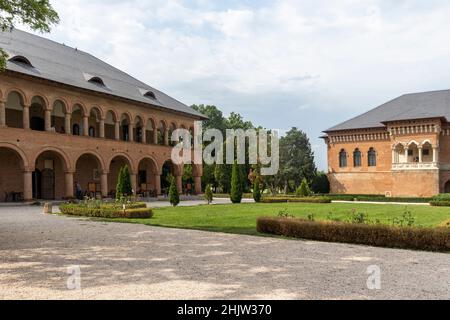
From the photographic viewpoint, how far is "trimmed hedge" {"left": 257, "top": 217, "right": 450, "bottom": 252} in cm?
1043

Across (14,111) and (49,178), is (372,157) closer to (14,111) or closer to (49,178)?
(49,178)

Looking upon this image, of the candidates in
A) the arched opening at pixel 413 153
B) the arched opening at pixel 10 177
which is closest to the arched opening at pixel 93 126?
the arched opening at pixel 10 177

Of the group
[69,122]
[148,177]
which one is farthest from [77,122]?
[148,177]

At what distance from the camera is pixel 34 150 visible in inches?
1125

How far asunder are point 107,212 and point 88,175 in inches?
715

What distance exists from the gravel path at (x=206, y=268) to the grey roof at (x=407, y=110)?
36793 mm

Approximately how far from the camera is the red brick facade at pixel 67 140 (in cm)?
2812

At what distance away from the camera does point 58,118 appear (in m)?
33.9

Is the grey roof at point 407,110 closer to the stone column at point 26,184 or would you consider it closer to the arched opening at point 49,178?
the arched opening at point 49,178

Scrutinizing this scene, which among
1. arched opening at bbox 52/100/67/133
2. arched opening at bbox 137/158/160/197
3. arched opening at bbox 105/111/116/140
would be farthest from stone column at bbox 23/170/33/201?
arched opening at bbox 137/158/160/197

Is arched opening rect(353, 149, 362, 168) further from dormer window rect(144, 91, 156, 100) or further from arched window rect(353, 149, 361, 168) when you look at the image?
dormer window rect(144, 91, 156, 100)
